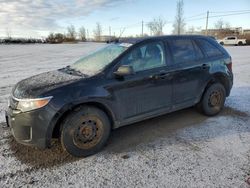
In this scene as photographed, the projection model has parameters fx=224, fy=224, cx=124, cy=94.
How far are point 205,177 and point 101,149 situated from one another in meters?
1.50

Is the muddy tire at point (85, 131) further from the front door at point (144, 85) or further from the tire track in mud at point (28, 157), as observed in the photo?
the front door at point (144, 85)

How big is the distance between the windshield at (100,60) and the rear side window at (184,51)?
0.92 metres

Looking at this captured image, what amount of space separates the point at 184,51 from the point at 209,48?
28.4 inches

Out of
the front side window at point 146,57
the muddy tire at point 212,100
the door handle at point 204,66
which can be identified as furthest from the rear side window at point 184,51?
the muddy tire at point 212,100

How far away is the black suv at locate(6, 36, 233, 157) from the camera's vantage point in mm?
2900

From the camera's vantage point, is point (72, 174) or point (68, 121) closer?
point (72, 174)

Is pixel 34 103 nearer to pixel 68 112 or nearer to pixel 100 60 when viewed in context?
pixel 68 112

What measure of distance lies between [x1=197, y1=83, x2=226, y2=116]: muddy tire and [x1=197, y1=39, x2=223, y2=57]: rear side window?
620 mm

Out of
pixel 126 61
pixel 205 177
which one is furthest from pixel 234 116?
pixel 126 61

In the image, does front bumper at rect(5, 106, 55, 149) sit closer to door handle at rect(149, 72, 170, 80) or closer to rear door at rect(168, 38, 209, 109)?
door handle at rect(149, 72, 170, 80)

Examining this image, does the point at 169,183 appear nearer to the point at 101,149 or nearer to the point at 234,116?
the point at 101,149

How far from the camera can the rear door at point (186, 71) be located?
3895mm

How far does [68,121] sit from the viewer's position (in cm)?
300

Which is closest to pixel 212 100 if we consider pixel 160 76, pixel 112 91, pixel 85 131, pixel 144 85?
pixel 160 76
